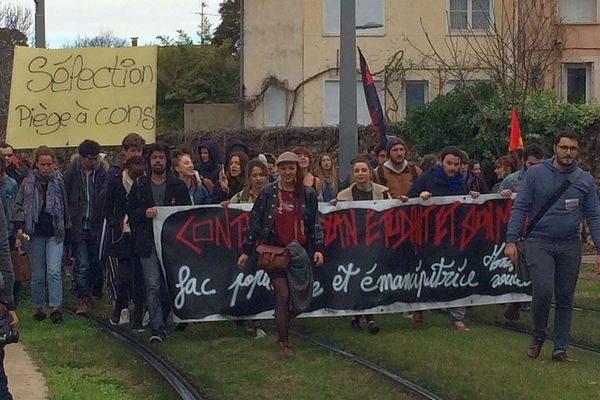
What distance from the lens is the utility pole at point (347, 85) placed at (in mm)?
15594

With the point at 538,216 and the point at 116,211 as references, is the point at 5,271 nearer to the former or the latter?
the point at 538,216

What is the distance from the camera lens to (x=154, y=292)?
39.0 feet

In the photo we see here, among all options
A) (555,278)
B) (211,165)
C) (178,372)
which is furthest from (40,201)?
(555,278)

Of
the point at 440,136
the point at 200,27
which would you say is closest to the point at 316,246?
the point at 440,136

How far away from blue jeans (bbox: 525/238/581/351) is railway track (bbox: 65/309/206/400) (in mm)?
3087

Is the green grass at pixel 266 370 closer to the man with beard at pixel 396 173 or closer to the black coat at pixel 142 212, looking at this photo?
the black coat at pixel 142 212

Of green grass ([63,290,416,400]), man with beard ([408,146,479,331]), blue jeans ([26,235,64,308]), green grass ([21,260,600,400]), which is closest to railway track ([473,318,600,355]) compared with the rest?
green grass ([21,260,600,400])

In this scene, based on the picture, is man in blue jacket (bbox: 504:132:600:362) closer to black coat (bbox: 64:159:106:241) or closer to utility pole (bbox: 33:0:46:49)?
black coat (bbox: 64:159:106:241)

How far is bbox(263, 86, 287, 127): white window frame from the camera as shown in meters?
37.1

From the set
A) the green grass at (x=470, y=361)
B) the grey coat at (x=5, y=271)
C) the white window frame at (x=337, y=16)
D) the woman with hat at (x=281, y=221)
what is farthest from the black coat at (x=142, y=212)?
the white window frame at (x=337, y=16)

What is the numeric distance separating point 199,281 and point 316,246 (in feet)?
5.25

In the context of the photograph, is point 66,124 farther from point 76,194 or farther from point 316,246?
point 316,246

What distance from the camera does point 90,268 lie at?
47.7 ft

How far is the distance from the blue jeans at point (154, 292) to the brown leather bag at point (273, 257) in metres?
1.50
